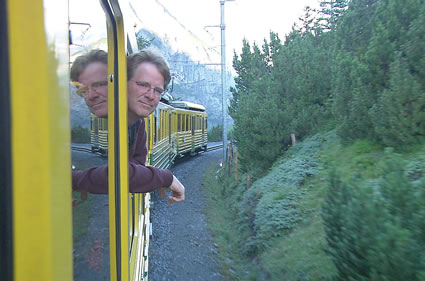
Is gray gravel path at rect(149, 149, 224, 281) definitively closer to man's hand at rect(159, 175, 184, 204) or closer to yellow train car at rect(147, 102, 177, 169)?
yellow train car at rect(147, 102, 177, 169)

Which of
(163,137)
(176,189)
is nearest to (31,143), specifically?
(176,189)

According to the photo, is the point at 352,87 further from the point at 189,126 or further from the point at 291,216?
the point at 189,126

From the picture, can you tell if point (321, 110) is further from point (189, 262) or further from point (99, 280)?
point (99, 280)

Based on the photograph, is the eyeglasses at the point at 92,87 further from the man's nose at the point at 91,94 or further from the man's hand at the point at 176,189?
the man's hand at the point at 176,189

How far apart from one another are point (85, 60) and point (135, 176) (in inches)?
29.3

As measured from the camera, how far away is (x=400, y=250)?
2.19 metres

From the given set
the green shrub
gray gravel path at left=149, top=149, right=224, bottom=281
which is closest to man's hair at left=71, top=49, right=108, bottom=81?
the green shrub

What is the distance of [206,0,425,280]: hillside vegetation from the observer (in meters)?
2.41

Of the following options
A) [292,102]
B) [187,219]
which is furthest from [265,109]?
[187,219]

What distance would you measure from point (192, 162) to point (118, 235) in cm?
1721

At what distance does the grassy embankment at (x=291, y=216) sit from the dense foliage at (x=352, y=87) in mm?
428

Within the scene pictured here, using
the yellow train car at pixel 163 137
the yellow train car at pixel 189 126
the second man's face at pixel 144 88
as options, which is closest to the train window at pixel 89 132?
the second man's face at pixel 144 88

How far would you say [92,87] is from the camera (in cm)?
133

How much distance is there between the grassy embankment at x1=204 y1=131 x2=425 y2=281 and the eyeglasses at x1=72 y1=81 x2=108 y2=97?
2579 millimetres
